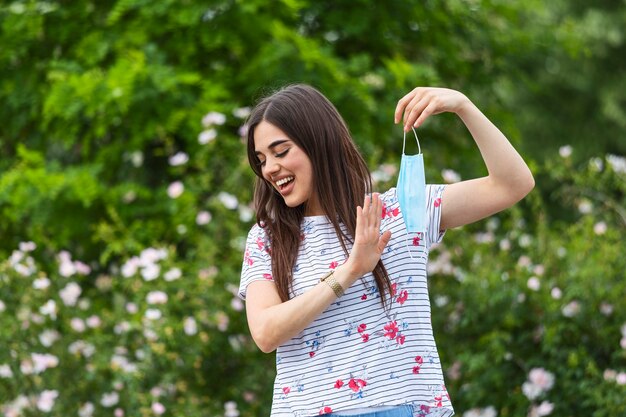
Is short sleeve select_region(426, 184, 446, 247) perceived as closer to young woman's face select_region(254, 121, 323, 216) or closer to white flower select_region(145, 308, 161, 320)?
young woman's face select_region(254, 121, 323, 216)

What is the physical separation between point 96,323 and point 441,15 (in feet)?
8.80

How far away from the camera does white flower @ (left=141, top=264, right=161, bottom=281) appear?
4.43m

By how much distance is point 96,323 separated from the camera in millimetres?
4664

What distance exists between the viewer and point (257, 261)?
2.35m

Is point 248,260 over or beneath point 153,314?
over

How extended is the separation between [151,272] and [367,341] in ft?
7.78

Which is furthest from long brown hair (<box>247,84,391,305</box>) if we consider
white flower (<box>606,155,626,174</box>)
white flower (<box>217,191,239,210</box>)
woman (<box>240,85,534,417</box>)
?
white flower (<box>606,155,626,174</box>)

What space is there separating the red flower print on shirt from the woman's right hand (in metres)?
0.23

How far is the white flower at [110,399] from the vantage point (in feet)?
14.6

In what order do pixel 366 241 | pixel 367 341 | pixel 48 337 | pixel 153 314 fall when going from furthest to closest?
1. pixel 48 337
2. pixel 153 314
3. pixel 367 341
4. pixel 366 241

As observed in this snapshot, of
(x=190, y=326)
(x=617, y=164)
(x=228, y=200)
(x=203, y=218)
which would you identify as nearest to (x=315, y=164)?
(x=190, y=326)

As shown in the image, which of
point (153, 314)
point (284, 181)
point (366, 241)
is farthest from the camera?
point (153, 314)

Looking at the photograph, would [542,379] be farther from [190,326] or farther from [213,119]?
[213,119]

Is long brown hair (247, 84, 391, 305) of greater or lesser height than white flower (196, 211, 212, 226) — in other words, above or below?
above
